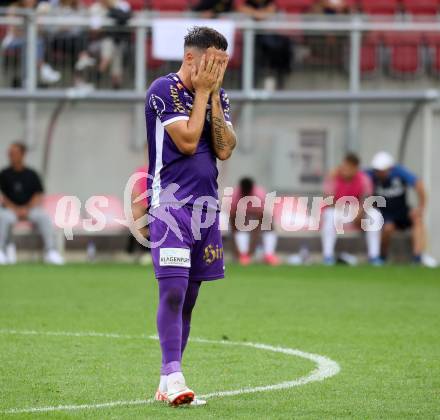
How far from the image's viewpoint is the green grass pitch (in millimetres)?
6395

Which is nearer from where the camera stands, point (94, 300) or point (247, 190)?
point (94, 300)

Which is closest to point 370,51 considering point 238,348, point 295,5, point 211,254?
point 295,5

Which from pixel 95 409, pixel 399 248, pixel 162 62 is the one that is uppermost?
pixel 162 62

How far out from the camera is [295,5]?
830 inches

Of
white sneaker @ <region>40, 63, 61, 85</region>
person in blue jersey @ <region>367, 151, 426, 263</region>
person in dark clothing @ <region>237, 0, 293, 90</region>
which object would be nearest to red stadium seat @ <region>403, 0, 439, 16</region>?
person in dark clothing @ <region>237, 0, 293, 90</region>

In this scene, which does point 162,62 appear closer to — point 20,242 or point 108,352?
point 20,242

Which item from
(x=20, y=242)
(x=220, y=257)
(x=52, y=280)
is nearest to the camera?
(x=220, y=257)

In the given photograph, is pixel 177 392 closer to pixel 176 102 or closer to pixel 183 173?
pixel 183 173

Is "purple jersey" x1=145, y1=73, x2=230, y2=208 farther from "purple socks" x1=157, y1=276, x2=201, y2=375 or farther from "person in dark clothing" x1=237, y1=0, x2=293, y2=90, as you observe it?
"person in dark clothing" x1=237, y1=0, x2=293, y2=90

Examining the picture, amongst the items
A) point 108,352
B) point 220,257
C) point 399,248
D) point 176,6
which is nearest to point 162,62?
point 176,6

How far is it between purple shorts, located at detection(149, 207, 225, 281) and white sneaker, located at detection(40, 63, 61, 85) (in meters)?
13.0

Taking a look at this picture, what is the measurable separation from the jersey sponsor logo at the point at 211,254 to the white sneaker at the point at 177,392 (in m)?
0.67

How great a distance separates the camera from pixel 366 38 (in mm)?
19797

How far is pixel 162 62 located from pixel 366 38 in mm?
3441
